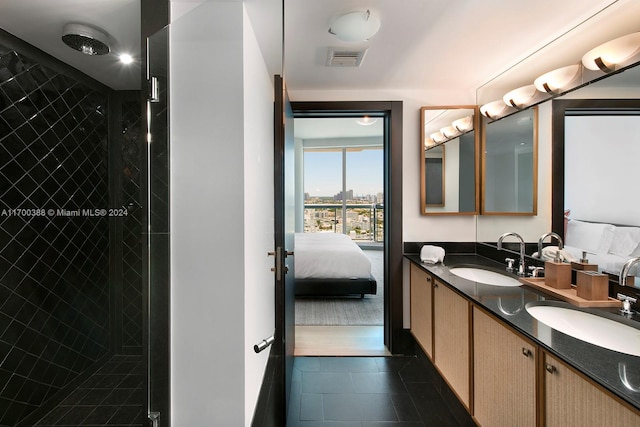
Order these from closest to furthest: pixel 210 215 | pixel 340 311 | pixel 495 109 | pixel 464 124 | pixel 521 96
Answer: pixel 210 215 < pixel 521 96 < pixel 495 109 < pixel 464 124 < pixel 340 311

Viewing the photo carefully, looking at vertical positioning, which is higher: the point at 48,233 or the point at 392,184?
the point at 392,184

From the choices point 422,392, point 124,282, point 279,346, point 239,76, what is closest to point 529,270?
point 422,392

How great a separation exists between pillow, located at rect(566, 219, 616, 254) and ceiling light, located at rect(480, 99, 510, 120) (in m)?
1.02

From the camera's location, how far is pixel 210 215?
1272 mm

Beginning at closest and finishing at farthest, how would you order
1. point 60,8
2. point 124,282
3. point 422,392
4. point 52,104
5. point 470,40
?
point 60,8, point 52,104, point 124,282, point 470,40, point 422,392

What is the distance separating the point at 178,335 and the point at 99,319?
36cm

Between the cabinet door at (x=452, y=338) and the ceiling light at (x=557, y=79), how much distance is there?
1.33m

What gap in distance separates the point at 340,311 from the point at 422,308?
4.40 feet

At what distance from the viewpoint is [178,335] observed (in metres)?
1.23

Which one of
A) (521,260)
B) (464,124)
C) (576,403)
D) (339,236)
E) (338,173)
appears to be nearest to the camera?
(576,403)

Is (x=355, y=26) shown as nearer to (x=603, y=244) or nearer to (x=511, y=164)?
(x=511, y=164)

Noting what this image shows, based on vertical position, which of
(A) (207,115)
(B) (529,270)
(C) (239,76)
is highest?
(C) (239,76)

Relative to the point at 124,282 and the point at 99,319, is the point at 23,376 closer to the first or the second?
the point at 99,319

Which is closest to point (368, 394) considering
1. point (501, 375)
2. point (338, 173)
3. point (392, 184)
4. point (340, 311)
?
point (501, 375)
